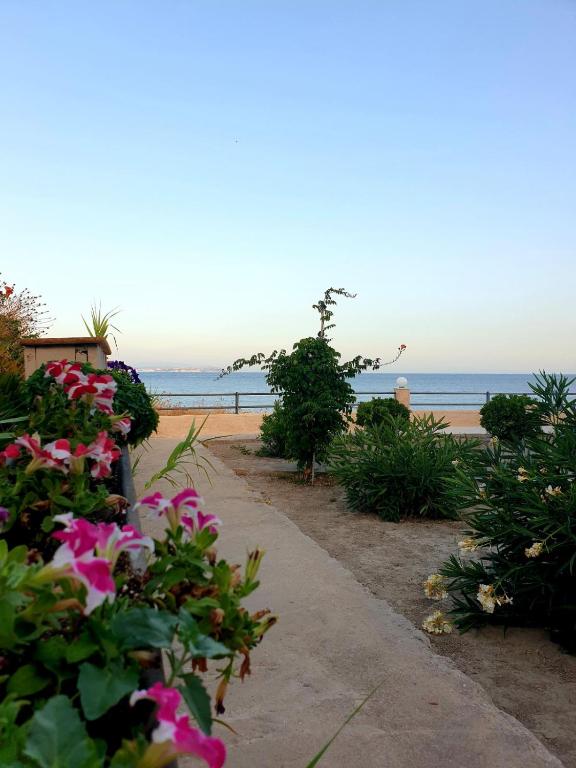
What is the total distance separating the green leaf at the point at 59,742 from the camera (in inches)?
27.0

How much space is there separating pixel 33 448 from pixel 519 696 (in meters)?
2.34

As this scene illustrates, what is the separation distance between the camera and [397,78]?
9.94m

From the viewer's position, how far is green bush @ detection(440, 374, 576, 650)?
Answer: 129 inches

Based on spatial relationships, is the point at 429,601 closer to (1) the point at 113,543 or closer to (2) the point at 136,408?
(2) the point at 136,408

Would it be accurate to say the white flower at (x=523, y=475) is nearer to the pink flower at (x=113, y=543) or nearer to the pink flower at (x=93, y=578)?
the pink flower at (x=113, y=543)

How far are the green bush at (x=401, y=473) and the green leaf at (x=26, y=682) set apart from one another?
18.0 feet

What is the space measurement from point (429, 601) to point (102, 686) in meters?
3.56

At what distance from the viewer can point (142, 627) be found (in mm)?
874

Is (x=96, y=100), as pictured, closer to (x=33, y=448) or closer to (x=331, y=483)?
(x=331, y=483)

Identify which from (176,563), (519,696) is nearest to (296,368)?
(519,696)

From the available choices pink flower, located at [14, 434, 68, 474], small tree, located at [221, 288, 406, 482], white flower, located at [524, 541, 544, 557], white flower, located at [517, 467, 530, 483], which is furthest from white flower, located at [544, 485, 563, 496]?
small tree, located at [221, 288, 406, 482]

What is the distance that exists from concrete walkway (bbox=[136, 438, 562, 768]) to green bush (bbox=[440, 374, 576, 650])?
503 millimetres

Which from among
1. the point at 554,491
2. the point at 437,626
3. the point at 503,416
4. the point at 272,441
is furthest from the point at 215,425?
the point at 554,491

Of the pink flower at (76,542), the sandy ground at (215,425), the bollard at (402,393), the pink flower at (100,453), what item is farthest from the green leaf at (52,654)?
the bollard at (402,393)
